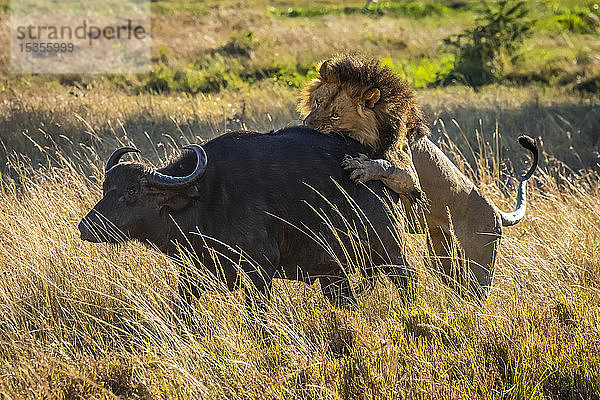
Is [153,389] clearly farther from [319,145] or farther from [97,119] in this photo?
[97,119]

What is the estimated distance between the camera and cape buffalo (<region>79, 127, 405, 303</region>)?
4234 millimetres

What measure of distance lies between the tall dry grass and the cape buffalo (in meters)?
0.25

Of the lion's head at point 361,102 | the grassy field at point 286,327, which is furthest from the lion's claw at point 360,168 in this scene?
the grassy field at point 286,327

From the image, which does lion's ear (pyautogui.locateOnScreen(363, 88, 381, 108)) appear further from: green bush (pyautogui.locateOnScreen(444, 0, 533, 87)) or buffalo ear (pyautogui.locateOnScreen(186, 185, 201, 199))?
green bush (pyautogui.locateOnScreen(444, 0, 533, 87))

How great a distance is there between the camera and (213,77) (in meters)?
15.0

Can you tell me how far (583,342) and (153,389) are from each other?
2.41 m

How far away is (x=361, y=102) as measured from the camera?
15.0 ft

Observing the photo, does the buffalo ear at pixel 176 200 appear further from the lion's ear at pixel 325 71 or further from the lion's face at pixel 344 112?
the lion's ear at pixel 325 71

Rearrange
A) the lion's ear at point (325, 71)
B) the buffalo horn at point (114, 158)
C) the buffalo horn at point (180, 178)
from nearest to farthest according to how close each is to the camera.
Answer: the buffalo horn at point (180, 178)
the buffalo horn at point (114, 158)
the lion's ear at point (325, 71)

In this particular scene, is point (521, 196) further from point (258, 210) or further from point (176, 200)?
point (176, 200)

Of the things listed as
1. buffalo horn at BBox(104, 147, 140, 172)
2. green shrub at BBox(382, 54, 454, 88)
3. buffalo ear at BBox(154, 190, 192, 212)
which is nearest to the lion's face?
buffalo ear at BBox(154, 190, 192, 212)

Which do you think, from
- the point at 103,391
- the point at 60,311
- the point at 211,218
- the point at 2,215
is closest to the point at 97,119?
the point at 2,215

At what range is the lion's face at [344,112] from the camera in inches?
180

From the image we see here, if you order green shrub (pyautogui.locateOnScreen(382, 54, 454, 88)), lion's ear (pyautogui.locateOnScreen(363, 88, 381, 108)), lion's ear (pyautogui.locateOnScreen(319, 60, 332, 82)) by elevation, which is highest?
lion's ear (pyautogui.locateOnScreen(319, 60, 332, 82))
